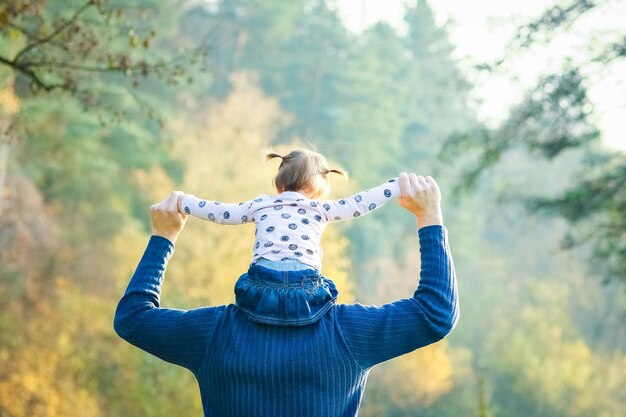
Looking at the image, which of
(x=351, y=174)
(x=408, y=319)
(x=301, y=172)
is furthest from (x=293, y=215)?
(x=351, y=174)

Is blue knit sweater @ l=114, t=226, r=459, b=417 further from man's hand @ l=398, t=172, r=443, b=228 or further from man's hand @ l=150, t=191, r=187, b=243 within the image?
man's hand @ l=150, t=191, r=187, b=243

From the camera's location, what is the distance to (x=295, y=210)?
1857 millimetres

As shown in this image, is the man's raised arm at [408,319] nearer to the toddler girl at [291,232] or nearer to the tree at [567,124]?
the toddler girl at [291,232]

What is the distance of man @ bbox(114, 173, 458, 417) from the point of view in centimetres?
162

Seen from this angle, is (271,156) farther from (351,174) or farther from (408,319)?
(351,174)

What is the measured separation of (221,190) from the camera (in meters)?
22.8

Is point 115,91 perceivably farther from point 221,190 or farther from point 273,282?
point 273,282

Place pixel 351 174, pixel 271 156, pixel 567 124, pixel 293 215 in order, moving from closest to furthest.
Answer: pixel 293 215 → pixel 271 156 → pixel 567 124 → pixel 351 174

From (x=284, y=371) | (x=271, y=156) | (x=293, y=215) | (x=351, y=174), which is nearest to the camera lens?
(x=284, y=371)

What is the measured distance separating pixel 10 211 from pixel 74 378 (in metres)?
4.33

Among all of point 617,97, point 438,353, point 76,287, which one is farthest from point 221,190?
point 617,97

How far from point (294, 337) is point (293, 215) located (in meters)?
0.33

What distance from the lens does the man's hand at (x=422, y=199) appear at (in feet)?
5.84

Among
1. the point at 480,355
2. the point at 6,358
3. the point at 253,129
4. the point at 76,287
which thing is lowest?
the point at 6,358
